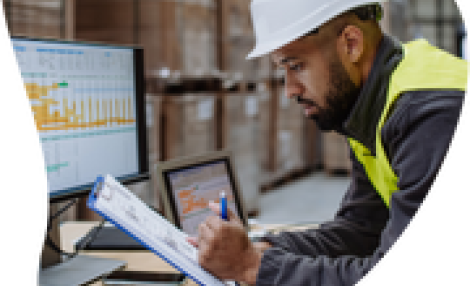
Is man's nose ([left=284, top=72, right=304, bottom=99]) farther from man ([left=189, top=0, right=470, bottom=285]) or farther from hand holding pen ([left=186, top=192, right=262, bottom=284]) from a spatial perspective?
hand holding pen ([left=186, top=192, right=262, bottom=284])

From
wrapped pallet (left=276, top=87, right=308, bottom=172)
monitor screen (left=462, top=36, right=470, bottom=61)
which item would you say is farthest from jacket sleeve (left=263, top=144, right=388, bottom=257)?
monitor screen (left=462, top=36, right=470, bottom=61)

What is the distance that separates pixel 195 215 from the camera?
1620 mm

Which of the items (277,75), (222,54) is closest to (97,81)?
(222,54)

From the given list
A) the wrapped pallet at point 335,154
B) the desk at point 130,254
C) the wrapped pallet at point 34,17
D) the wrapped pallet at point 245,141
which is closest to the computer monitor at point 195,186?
the desk at point 130,254

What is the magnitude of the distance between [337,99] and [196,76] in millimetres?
2730

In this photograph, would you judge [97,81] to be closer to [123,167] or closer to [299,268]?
[123,167]

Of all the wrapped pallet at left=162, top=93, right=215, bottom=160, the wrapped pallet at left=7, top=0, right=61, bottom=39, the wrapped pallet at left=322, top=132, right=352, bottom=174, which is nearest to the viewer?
the wrapped pallet at left=7, top=0, right=61, bottom=39

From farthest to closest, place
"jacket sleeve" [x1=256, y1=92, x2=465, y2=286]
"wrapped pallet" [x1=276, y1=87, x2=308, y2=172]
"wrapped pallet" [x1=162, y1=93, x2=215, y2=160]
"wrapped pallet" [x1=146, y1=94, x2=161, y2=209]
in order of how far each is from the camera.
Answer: "wrapped pallet" [x1=276, y1=87, x2=308, y2=172] → "wrapped pallet" [x1=162, y1=93, x2=215, y2=160] → "wrapped pallet" [x1=146, y1=94, x2=161, y2=209] → "jacket sleeve" [x1=256, y1=92, x2=465, y2=286]

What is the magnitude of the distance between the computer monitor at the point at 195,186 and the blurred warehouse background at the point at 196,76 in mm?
1010

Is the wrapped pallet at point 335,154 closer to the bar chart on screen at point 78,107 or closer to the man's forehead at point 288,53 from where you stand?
the bar chart on screen at point 78,107

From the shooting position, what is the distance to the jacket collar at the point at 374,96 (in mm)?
1274

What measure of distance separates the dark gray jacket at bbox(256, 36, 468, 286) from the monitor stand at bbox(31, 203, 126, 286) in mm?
477

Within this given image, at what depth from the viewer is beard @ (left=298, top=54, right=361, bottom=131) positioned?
1326 mm

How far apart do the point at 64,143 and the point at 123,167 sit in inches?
10.7
